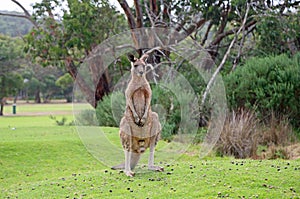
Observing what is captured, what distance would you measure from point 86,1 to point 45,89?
125 feet

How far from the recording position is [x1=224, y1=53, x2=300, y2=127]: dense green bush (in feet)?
53.3

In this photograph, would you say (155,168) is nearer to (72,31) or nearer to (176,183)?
(176,183)

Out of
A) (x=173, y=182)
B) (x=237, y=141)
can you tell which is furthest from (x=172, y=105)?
(x=173, y=182)

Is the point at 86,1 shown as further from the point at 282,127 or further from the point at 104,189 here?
the point at 104,189

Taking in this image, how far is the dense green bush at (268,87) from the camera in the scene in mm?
16250

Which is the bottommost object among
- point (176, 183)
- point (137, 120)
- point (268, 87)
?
point (176, 183)

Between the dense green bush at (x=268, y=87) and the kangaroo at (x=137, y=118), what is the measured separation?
8615 millimetres

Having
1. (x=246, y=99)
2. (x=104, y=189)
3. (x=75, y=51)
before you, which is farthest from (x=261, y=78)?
(x=75, y=51)

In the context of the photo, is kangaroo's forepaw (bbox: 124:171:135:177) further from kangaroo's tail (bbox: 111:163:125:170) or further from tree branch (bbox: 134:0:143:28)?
tree branch (bbox: 134:0:143:28)

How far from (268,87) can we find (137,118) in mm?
9551

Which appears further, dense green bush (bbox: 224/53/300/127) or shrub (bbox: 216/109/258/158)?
dense green bush (bbox: 224/53/300/127)

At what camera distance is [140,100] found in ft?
26.2

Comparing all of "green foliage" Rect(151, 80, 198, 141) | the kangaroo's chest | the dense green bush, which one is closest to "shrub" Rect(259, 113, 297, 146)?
the dense green bush

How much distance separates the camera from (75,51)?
1024 inches
